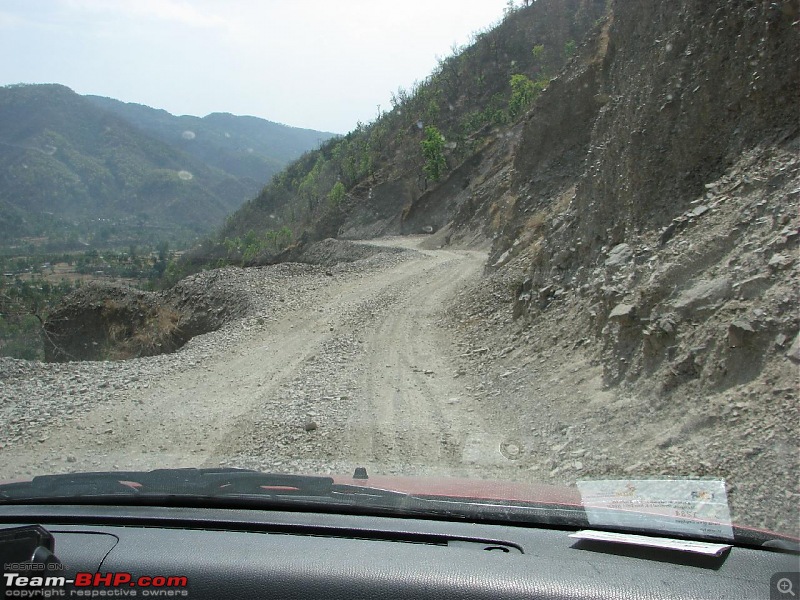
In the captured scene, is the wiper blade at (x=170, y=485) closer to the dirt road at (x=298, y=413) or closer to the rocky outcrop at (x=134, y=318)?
the dirt road at (x=298, y=413)

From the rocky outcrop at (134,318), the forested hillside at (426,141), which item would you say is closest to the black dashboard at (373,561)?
the rocky outcrop at (134,318)

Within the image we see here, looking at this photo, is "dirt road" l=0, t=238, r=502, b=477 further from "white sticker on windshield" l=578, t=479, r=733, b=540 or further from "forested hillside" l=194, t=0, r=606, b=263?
"forested hillside" l=194, t=0, r=606, b=263

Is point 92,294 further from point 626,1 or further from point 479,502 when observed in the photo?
point 479,502

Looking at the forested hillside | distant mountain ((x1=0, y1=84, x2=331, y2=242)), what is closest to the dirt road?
the forested hillside

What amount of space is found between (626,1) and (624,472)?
39.9 feet

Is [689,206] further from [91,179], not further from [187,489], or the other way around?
[91,179]

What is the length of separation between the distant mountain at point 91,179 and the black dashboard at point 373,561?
134ft

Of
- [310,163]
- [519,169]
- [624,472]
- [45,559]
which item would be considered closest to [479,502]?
[45,559]

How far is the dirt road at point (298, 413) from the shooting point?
628 cm

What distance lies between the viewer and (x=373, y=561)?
2.52 metres

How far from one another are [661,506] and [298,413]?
5.27 m

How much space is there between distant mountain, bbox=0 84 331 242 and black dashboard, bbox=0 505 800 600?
134 ft

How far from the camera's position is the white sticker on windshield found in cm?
267

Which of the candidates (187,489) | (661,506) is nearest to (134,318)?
(187,489)
